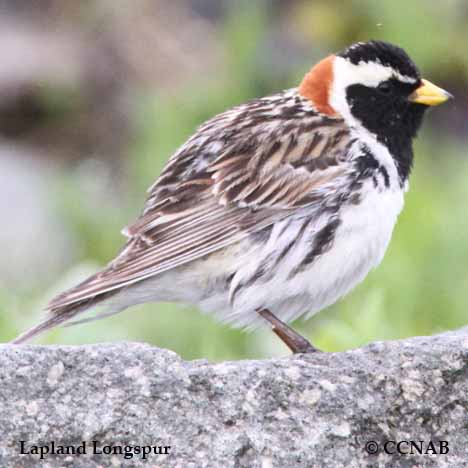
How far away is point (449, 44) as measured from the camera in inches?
450

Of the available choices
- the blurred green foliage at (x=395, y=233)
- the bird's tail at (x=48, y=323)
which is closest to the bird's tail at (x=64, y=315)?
the bird's tail at (x=48, y=323)

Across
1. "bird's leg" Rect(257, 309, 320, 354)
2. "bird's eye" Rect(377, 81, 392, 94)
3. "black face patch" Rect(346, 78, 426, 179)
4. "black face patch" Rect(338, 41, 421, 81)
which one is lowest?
"bird's leg" Rect(257, 309, 320, 354)

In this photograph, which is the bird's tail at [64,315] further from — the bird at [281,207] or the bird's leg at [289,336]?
the bird's leg at [289,336]

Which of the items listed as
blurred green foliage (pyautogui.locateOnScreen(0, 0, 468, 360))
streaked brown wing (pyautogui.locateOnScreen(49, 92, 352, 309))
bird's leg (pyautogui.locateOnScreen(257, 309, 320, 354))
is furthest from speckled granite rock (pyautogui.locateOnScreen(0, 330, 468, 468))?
blurred green foliage (pyautogui.locateOnScreen(0, 0, 468, 360))

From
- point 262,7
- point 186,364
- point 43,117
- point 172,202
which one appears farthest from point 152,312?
point 262,7

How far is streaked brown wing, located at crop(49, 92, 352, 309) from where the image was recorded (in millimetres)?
5750

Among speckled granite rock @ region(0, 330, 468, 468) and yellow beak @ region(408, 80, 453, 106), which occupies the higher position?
yellow beak @ region(408, 80, 453, 106)

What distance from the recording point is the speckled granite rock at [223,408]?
13.5 feet

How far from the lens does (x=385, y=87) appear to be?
241 inches

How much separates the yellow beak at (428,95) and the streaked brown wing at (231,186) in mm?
332

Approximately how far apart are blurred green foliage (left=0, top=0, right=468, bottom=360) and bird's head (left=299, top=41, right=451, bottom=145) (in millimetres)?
767

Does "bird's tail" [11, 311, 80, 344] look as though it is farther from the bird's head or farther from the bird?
the bird's head

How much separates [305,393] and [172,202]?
1723mm

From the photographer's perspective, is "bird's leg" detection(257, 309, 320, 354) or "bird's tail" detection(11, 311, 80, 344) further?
"bird's leg" detection(257, 309, 320, 354)
